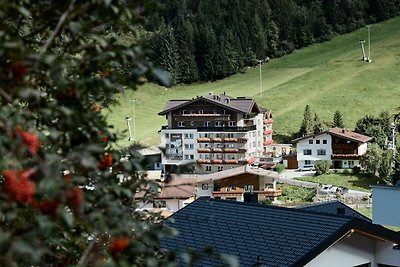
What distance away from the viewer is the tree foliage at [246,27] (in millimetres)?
105438

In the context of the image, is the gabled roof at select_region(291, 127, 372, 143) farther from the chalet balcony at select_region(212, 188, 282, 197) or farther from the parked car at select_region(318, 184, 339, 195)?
the chalet balcony at select_region(212, 188, 282, 197)

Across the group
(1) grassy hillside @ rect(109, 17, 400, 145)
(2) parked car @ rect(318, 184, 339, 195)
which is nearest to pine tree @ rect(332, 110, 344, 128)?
(1) grassy hillside @ rect(109, 17, 400, 145)

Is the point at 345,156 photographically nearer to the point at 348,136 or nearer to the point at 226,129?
the point at 348,136

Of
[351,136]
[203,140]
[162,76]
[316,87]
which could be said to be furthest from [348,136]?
[162,76]

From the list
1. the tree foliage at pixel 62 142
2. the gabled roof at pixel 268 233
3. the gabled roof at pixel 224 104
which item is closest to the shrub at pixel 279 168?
the gabled roof at pixel 224 104

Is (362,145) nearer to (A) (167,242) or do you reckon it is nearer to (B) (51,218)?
(A) (167,242)

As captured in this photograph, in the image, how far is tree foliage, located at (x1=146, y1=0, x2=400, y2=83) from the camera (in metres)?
105

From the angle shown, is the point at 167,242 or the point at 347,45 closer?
the point at 167,242

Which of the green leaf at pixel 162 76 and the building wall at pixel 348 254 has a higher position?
the green leaf at pixel 162 76

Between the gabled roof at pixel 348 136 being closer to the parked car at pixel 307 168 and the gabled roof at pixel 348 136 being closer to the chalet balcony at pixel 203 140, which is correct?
the parked car at pixel 307 168

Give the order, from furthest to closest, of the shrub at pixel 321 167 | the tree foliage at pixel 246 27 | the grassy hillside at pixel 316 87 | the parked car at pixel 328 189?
the tree foliage at pixel 246 27 < the grassy hillside at pixel 316 87 < the shrub at pixel 321 167 < the parked car at pixel 328 189

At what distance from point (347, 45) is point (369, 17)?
51.8 feet

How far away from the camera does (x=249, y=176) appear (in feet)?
154

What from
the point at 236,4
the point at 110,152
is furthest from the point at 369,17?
the point at 110,152
